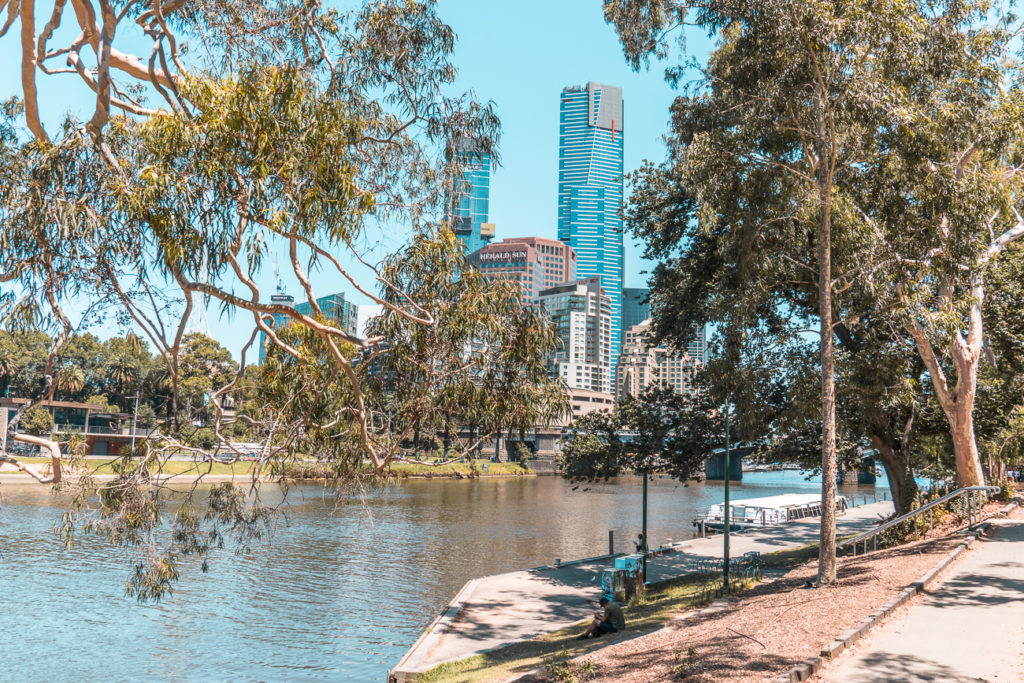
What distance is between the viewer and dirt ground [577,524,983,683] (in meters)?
8.02

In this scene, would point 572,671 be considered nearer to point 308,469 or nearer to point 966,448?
point 308,469

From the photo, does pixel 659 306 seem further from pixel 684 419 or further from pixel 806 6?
pixel 806 6

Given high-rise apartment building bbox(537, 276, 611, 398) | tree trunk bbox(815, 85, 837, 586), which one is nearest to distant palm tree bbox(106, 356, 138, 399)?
tree trunk bbox(815, 85, 837, 586)

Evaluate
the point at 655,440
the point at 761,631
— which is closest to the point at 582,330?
the point at 655,440

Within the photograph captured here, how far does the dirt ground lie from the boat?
21203 mm

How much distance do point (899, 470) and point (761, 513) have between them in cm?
1770

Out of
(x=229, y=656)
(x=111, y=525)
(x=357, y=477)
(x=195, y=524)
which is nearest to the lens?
(x=111, y=525)

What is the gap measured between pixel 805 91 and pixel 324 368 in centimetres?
866

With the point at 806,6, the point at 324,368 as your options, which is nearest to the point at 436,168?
the point at 324,368

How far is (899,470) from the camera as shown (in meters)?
20.3

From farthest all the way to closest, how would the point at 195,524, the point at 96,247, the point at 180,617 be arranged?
1. the point at 180,617
2. the point at 195,524
3. the point at 96,247

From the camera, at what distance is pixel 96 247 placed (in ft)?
28.0

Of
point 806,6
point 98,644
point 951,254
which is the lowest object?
point 98,644

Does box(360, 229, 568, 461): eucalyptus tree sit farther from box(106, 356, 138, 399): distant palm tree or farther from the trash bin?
box(106, 356, 138, 399): distant palm tree
